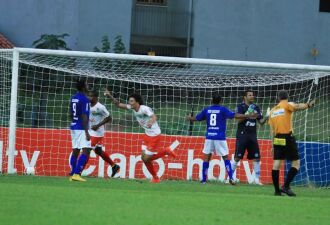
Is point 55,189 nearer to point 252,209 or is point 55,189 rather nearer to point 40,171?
point 252,209

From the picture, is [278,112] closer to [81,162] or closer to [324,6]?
[81,162]

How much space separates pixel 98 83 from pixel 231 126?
148 inches

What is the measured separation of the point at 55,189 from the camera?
598 inches

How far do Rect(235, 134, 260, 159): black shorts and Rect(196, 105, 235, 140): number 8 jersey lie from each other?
0.73 m

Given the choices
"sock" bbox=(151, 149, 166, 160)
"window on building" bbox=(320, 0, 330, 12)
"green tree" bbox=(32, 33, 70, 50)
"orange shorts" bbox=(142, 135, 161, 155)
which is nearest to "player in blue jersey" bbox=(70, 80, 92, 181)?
"orange shorts" bbox=(142, 135, 161, 155)

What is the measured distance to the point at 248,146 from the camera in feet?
67.4

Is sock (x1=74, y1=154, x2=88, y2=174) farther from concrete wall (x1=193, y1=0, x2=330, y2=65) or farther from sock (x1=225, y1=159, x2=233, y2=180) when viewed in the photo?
concrete wall (x1=193, y1=0, x2=330, y2=65)

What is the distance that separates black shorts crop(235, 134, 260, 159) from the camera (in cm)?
2047

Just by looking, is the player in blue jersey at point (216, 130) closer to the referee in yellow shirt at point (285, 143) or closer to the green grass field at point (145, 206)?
the green grass field at point (145, 206)

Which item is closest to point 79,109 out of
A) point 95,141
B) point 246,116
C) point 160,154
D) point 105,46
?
point 160,154

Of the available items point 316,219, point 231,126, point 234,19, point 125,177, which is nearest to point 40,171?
point 125,177

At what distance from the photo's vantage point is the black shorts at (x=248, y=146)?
20.5 meters

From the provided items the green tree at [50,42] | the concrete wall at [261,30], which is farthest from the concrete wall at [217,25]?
the green tree at [50,42]

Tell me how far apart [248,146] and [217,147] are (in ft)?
3.28
